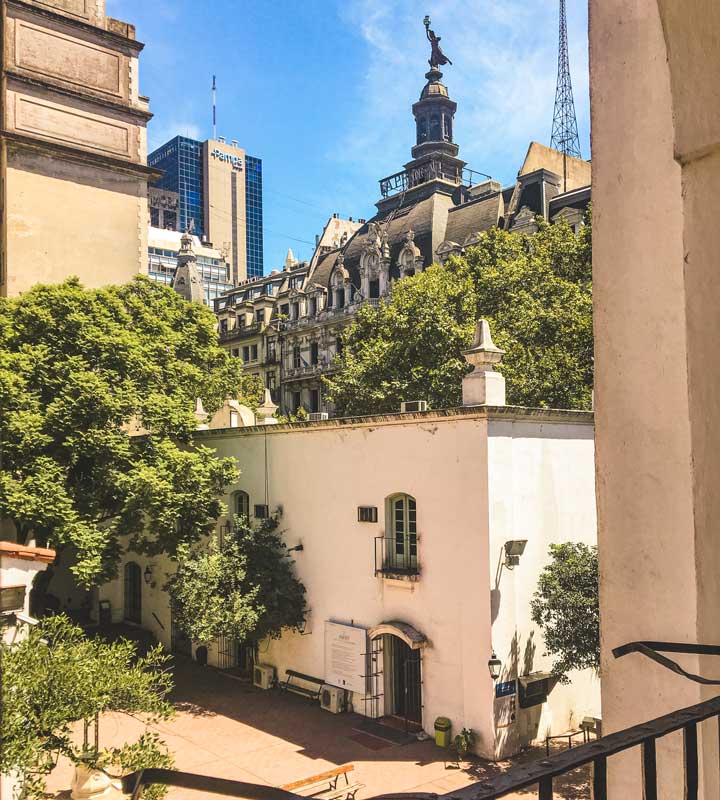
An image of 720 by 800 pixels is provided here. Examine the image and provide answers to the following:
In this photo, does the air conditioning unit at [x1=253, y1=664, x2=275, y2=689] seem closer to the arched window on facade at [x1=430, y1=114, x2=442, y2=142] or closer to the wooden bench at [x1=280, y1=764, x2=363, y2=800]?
the wooden bench at [x1=280, y1=764, x2=363, y2=800]

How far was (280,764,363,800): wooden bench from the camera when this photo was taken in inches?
507

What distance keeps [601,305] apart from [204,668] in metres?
21.6

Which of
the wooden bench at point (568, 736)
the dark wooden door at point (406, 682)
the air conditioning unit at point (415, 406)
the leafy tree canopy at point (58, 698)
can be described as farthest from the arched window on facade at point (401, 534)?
the leafy tree canopy at point (58, 698)

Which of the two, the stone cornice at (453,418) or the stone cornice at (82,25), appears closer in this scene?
the stone cornice at (453,418)

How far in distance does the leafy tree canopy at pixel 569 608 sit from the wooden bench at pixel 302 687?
6209mm

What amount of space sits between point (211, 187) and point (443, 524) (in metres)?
142

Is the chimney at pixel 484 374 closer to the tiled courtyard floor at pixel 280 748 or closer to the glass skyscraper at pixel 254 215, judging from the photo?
the tiled courtyard floor at pixel 280 748

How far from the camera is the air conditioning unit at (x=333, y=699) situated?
1795 cm

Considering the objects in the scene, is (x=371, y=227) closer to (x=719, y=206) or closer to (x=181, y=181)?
(x=719, y=206)

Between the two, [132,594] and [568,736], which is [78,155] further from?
[568,736]

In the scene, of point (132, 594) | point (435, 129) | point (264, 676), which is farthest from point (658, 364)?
point (435, 129)

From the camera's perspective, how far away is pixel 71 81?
93.5 ft

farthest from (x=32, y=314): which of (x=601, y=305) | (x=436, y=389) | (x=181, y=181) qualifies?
(x=181, y=181)

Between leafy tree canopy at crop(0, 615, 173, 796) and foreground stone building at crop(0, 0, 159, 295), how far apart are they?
742 inches
